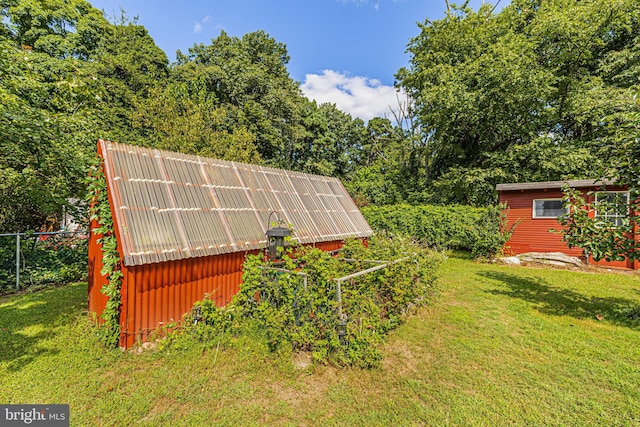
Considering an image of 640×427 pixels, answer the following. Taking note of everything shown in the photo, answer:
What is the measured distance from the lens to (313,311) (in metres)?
3.96

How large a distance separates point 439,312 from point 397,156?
23749mm

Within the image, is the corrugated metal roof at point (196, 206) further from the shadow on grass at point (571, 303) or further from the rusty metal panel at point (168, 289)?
the shadow on grass at point (571, 303)

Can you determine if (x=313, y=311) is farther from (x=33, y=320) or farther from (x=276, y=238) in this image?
(x=33, y=320)

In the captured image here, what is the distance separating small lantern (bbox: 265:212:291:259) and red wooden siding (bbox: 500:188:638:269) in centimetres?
1173

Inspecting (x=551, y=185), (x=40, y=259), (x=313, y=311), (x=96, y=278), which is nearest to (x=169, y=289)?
(x=96, y=278)

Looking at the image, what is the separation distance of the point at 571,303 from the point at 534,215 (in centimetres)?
683

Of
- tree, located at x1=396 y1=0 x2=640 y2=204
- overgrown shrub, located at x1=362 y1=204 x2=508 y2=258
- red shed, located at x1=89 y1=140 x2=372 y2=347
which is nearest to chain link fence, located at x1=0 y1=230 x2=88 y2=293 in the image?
red shed, located at x1=89 y1=140 x2=372 y2=347

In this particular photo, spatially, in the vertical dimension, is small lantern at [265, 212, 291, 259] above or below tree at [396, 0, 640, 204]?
below

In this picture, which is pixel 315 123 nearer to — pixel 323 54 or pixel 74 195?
pixel 323 54

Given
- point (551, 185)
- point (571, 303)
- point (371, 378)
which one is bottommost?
point (371, 378)

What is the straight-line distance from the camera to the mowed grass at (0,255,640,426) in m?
2.89

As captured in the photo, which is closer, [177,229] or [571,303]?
[177,229]

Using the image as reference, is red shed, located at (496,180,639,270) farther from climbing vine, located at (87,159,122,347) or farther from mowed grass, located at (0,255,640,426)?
climbing vine, located at (87,159,122,347)

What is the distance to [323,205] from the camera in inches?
307
